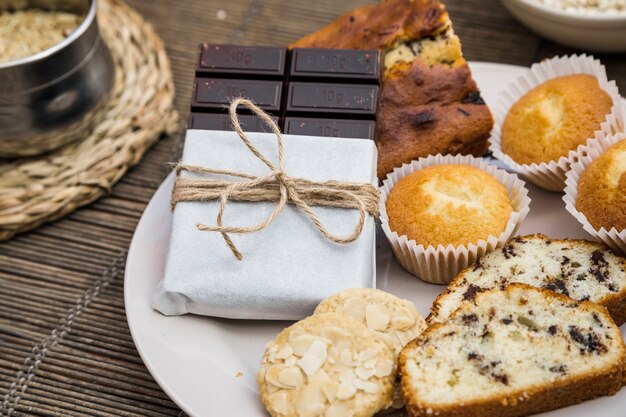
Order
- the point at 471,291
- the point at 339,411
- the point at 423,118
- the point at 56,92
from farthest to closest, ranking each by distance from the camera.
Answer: the point at 56,92 → the point at 423,118 → the point at 471,291 → the point at 339,411

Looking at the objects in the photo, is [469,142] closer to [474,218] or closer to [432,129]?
[432,129]

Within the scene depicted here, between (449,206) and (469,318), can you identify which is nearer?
(469,318)

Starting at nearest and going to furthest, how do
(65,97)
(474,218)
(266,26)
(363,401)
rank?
(363,401)
(474,218)
(65,97)
(266,26)

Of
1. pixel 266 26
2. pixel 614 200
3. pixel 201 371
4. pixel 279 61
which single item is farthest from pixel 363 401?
pixel 266 26

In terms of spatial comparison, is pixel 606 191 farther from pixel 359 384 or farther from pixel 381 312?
pixel 359 384

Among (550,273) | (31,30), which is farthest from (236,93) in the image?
(31,30)

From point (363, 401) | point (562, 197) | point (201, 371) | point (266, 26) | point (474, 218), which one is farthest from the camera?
point (266, 26)

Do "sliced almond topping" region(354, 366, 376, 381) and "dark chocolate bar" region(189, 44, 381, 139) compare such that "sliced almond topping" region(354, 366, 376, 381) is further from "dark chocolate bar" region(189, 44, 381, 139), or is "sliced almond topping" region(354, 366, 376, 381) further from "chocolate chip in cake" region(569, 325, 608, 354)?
"dark chocolate bar" region(189, 44, 381, 139)
